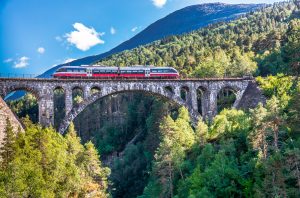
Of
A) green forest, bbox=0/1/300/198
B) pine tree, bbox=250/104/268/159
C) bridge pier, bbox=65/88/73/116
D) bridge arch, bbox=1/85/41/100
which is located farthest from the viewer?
bridge pier, bbox=65/88/73/116

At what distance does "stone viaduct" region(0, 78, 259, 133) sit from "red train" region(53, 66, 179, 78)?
5.79 feet

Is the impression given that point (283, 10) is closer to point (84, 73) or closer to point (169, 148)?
point (84, 73)

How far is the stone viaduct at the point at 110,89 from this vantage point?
57.0m

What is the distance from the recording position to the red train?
61562 mm

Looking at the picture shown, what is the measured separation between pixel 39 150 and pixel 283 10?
15003cm

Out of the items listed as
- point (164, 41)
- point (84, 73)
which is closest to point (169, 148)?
point (84, 73)

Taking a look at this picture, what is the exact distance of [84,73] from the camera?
62469 millimetres

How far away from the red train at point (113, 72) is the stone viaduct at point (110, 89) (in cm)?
177

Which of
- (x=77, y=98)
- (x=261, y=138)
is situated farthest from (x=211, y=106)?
(x=77, y=98)

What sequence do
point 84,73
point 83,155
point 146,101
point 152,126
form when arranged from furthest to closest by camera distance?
point 146,101
point 152,126
point 84,73
point 83,155

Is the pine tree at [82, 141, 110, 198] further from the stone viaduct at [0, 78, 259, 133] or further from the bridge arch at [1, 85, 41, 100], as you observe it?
the bridge arch at [1, 85, 41, 100]

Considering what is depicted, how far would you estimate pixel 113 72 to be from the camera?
64.6 m

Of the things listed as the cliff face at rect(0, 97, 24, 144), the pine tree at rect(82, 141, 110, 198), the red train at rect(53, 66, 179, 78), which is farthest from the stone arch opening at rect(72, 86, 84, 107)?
the pine tree at rect(82, 141, 110, 198)

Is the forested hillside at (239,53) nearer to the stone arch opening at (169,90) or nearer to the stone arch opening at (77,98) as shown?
the stone arch opening at (169,90)
